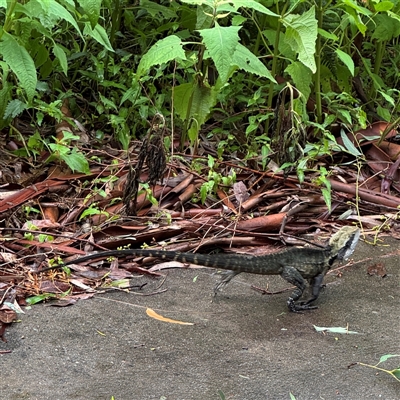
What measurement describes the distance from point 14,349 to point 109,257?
1.23 meters

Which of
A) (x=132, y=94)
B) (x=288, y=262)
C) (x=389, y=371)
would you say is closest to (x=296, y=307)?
(x=288, y=262)

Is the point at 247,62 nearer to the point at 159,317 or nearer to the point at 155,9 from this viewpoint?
the point at 155,9

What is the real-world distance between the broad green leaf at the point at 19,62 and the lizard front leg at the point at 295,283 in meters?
2.04

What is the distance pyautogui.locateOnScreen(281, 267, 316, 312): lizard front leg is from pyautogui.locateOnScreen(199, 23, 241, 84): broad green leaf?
128 cm

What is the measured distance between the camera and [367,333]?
11.9 ft

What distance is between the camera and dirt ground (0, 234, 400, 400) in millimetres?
2990

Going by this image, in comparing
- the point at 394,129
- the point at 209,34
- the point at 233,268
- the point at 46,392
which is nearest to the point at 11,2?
the point at 209,34

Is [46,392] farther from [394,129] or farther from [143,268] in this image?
[394,129]

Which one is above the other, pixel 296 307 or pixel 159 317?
pixel 159 317

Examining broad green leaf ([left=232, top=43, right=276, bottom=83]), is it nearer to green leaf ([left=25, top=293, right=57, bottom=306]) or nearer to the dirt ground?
the dirt ground

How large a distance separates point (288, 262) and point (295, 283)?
14 centimetres

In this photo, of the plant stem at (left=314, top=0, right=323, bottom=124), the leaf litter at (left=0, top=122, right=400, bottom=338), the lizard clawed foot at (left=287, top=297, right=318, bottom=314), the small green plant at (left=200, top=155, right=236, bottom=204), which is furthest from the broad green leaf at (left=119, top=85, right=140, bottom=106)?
the lizard clawed foot at (left=287, top=297, right=318, bottom=314)

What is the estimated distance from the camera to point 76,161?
5156mm

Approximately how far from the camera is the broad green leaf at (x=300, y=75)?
5348 mm
